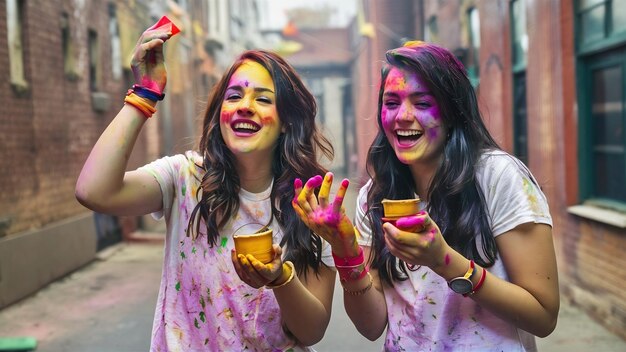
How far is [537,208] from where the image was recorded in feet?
7.00

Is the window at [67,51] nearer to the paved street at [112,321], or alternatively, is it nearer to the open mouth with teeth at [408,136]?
the paved street at [112,321]

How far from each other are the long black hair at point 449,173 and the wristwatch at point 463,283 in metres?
0.15

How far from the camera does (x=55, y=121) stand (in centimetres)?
907

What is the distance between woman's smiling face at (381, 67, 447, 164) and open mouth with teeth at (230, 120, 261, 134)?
519 millimetres

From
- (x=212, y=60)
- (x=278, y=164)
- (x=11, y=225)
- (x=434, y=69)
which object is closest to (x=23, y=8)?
(x=11, y=225)

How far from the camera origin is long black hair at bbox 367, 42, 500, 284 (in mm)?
2205

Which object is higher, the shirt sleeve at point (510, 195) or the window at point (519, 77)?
the window at point (519, 77)

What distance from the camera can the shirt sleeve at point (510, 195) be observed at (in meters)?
2.13

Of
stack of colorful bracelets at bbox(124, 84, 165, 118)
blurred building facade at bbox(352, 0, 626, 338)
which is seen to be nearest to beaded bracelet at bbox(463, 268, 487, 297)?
stack of colorful bracelets at bbox(124, 84, 165, 118)

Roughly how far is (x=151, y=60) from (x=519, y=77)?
7.63 metres

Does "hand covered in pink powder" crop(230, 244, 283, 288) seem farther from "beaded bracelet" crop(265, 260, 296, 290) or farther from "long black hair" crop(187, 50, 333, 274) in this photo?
"long black hair" crop(187, 50, 333, 274)

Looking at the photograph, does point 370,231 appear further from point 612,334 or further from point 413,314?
point 612,334

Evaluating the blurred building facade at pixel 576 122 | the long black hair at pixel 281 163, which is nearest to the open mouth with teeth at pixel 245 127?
the long black hair at pixel 281 163

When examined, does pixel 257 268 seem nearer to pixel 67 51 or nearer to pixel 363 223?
pixel 363 223
